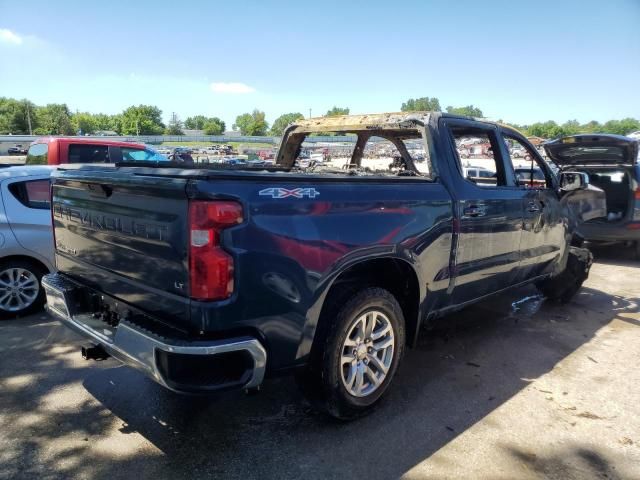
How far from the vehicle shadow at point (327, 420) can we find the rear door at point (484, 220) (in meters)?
0.63

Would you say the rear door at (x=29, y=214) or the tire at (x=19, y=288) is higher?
→ the rear door at (x=29, y=214)

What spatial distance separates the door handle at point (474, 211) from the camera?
3738mm

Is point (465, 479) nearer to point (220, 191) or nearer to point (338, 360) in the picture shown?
point (338, 360)

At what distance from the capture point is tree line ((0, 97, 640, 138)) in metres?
113

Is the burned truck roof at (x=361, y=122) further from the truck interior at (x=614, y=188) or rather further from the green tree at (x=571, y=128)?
the green tree at (x=571, y=128)

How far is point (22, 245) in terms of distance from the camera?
5000 millimetres

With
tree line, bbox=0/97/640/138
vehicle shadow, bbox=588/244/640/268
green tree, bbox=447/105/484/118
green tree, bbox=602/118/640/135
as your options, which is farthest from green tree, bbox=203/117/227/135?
vehicle shadow, bbox=588/244/640/268

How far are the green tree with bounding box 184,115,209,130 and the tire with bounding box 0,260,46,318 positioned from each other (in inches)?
7599

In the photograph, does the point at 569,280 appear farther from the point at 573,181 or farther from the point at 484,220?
the point at 484,220

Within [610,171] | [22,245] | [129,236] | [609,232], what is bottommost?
[609,232]

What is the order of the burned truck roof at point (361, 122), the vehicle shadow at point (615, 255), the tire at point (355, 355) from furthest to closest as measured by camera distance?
the vehicle shadow at point (615, 255)
the burned truck roof at point (361, 122)
the tire at point (355, 355)

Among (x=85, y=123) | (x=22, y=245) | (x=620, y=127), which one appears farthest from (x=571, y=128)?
(x=22, y=245)

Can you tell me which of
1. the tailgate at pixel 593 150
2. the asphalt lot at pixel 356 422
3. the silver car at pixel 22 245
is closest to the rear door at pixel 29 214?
the silver car at pixel 22 245

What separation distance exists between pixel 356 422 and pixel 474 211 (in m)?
1.77
